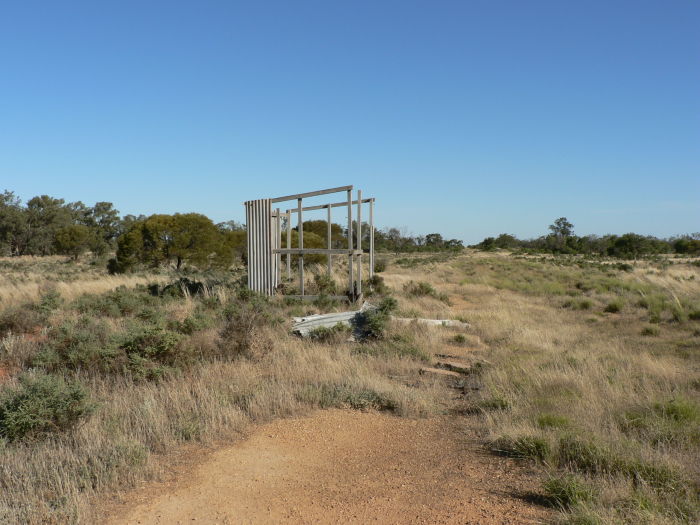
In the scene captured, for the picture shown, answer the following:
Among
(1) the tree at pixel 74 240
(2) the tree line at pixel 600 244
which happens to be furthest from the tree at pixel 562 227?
(1) the tree at pixel 74 240

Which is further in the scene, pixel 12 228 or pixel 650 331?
pixel 12 228

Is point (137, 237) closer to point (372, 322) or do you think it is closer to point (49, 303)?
point (49, 303)

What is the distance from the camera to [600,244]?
66.5 m

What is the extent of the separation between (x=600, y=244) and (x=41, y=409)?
70.6 meters

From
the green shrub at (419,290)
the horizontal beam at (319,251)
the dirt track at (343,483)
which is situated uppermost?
the horizontal beam at (319,251)

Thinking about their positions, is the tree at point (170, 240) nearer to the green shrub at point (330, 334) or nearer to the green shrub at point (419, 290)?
the green shrub at point (419, 290)

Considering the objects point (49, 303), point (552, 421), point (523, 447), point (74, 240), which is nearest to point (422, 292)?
point (49, 303)

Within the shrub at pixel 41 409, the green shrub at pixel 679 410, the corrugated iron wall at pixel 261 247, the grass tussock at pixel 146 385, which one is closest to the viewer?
the grass tussock at pixel 146 385

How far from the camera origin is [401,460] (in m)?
4.66

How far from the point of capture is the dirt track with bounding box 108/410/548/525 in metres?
3.63

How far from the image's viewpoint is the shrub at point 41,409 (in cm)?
487

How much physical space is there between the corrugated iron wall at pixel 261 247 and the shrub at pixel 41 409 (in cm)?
814

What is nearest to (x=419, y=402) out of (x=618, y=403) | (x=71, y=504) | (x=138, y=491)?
(x=618, y=403)

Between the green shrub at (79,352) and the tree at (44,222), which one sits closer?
the green shrub at (79,352)
